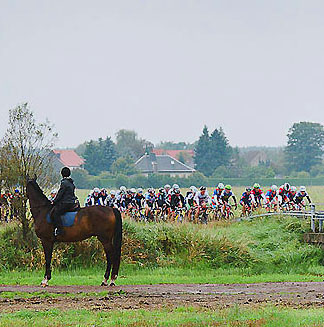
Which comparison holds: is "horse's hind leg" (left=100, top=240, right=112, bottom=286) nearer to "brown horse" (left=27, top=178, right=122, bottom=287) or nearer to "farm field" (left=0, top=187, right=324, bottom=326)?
"brown horse" (left=27, top=178, right=122, bottom=287)

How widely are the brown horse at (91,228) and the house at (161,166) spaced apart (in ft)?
319

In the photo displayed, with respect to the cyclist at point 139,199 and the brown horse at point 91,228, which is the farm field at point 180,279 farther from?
the cyclist at point 139,199

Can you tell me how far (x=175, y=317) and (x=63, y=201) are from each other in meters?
6.00

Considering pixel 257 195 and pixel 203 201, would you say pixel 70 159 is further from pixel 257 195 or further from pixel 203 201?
pixel 203 201

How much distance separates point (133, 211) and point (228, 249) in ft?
31.7

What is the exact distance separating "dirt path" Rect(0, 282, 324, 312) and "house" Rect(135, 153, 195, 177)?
97.6m

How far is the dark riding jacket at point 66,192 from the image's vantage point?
1733cm

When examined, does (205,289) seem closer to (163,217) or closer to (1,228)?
(1,228)

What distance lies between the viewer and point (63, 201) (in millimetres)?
17438

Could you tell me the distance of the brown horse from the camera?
17609mm

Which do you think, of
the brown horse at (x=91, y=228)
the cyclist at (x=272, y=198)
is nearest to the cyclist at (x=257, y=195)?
the cyclist at (x=272, y=198)

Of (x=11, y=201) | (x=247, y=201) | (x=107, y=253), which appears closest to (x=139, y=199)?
(x=247, y=201)

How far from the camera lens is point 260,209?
32.2m

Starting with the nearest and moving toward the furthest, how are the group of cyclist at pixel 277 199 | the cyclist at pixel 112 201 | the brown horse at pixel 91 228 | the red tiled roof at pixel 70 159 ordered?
the brown horse at pixel 91 228 < the group of cyclist at pixel 277 199 < the cyclist at pixel 112 201 < the red tiled roof at pixel 70 159
